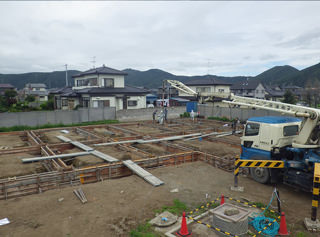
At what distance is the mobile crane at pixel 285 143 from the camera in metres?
6.39

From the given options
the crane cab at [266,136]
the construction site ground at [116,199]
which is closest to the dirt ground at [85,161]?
the construction site ground at [116,199]

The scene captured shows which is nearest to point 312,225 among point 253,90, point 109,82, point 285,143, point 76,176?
point 285,143

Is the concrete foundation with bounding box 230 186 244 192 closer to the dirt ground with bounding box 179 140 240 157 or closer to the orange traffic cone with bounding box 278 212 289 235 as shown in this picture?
the orange traffic cone with bounding box 278 212 289 235

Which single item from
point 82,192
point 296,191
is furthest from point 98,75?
point 296,191

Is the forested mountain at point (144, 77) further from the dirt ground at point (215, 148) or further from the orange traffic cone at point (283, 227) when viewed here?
the orange traffic cone at point (283, 227)

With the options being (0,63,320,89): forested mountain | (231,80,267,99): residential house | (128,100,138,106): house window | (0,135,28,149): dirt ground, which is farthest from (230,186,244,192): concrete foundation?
(0,63,320,89): forested mountain

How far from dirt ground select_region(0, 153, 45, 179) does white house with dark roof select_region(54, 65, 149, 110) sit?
17032 mm

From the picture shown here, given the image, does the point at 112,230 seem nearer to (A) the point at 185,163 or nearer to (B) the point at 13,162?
(A) the point at 185,163

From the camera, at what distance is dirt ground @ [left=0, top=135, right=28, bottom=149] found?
13.2 m

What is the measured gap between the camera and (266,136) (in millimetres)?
7391

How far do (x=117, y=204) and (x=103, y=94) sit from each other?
76.4 feet

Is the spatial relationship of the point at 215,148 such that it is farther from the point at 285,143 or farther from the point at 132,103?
the point at 132,103

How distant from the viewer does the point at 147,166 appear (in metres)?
9.34

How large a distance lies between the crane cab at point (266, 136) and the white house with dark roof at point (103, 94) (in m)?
22.4
